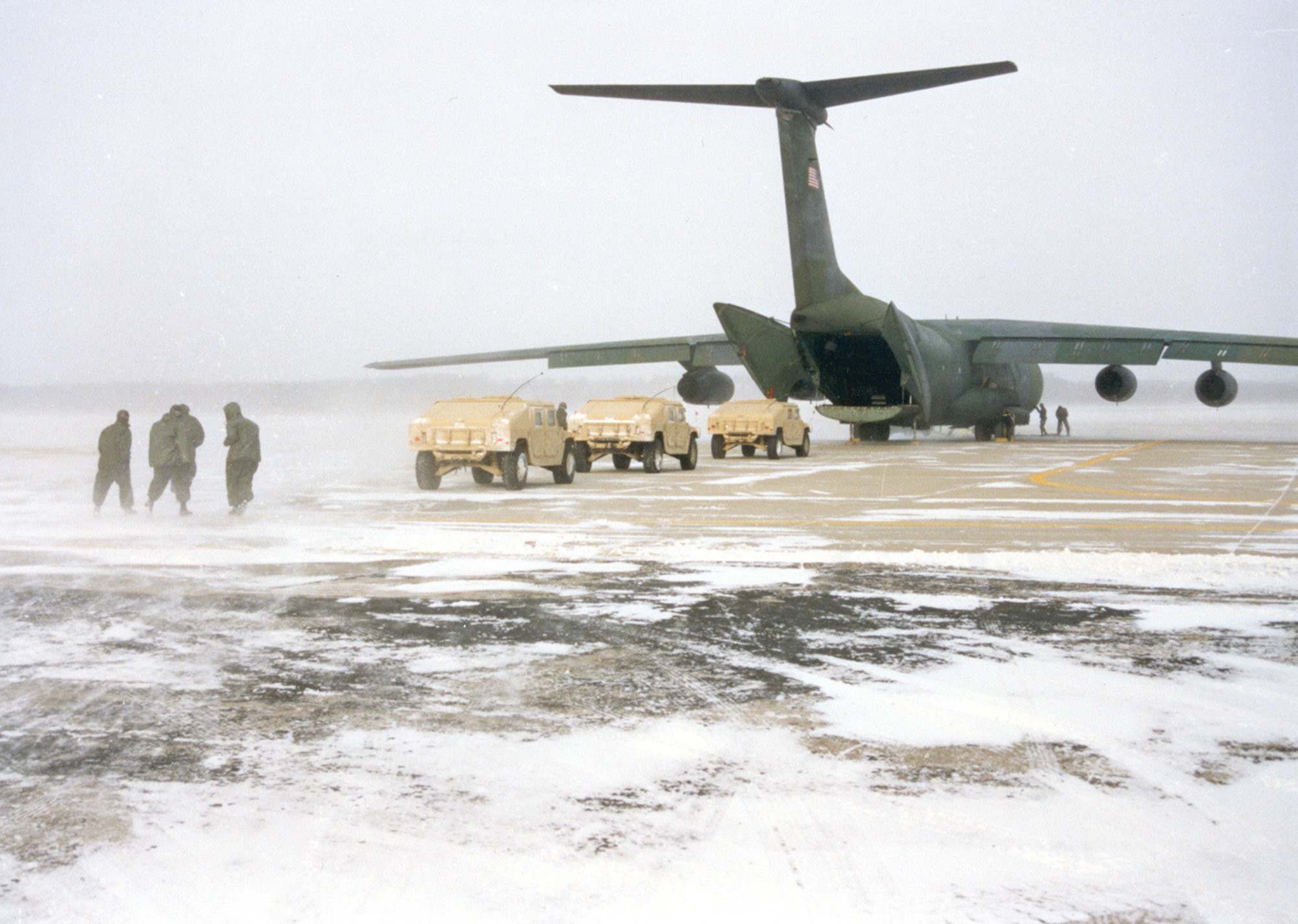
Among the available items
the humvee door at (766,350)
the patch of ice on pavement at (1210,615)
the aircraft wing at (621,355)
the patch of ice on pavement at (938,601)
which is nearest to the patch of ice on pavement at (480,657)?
the patch of ice on pavement at (938,601)

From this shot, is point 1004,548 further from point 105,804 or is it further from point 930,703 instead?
point 105,804

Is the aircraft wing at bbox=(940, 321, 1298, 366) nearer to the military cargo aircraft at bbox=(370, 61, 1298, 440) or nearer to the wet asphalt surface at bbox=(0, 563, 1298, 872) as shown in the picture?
the military cargo aircraft at bbox=(370, 61, 1298, 440)

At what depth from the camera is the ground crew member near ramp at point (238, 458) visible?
14.2 meters

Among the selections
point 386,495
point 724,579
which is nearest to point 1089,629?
point 724,579

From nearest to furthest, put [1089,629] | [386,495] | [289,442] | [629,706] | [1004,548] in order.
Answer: [629,706] < [1089,629] < [1004,548] < [386,495] < [289,442]

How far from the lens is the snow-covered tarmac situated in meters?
3.23

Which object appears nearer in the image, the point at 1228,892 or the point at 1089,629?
the point at 1228,892

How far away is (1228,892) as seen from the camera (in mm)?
3148

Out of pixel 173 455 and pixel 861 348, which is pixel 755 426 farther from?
pixel 173 455

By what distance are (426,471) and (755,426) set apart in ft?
39.1

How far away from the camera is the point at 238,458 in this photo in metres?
14.2

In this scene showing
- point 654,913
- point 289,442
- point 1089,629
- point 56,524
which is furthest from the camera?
point 289,442

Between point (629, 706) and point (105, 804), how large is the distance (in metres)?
2.17

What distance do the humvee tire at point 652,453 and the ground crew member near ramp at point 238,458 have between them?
9.63m
